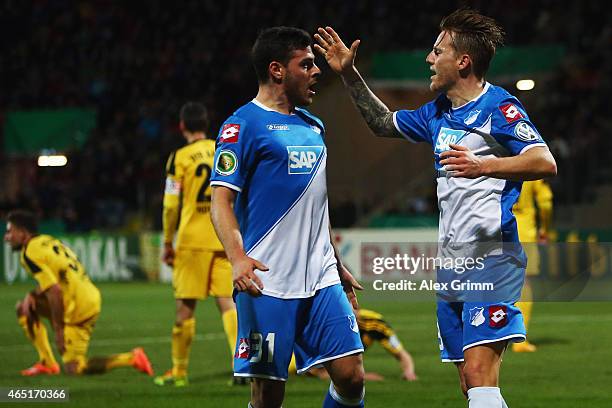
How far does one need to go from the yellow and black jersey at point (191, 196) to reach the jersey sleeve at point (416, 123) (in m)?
3.72

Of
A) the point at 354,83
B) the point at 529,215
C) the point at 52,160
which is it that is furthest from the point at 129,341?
the point at 52,160

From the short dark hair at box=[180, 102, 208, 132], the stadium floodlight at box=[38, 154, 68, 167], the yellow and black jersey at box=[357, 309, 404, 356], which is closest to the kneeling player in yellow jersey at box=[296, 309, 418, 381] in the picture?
the yellow and black jersey at box=[357, 309, 404, 356]

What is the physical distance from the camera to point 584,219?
73.5 feet

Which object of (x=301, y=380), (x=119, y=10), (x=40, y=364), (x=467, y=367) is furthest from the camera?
(x=119, y=10)

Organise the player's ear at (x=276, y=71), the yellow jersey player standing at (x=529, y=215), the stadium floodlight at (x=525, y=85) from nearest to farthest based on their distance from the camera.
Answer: the player's ear at (x=276, y=71) → the yellow jersey player standing at (x=529, y=215) → the stadium floodlight at (x=525, y=85)

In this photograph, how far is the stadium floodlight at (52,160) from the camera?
92.4 feet

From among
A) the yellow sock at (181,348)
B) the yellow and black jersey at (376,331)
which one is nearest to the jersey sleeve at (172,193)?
the yellow sock at (181,348)

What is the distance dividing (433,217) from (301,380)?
539 inches

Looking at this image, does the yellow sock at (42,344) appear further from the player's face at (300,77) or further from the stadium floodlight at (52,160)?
the stadium floodlight at (52,160)

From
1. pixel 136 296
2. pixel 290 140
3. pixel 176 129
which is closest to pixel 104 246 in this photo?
pixel 136 296

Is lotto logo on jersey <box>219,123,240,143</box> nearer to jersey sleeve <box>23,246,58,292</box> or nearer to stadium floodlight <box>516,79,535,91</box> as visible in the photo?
jersey sleeve <box>23,246,58,292</box>

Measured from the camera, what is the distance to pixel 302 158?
5.68 metres

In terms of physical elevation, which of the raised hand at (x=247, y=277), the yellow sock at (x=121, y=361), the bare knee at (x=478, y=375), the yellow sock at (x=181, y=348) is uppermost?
the raised hand at (x=247, y=277)

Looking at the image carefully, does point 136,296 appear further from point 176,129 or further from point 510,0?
point 510,0
